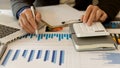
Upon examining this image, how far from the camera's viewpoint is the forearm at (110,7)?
1.00 m

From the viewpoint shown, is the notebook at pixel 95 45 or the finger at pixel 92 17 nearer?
the notebook at pixel 95 45

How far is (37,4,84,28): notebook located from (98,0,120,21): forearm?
11cm

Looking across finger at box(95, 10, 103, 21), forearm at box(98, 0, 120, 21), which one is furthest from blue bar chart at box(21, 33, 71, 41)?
forearm at box(98, 0, 120, 21)

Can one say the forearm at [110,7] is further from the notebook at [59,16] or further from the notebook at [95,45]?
the notebook at [95,45]

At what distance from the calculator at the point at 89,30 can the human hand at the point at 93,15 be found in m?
0.03

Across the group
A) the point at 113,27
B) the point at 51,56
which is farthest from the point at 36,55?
the point at 113,27

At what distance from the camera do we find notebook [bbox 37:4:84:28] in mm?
942

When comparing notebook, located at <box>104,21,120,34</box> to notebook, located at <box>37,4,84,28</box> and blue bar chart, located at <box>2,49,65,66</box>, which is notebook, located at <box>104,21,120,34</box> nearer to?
notebook, located at <box>37,4,84,28</box>

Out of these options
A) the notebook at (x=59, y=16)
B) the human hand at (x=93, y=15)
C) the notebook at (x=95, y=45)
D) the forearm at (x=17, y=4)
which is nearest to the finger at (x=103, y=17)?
the human hand at (x=93, y=15)

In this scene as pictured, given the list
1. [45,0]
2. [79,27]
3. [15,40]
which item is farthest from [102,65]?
[45,0]

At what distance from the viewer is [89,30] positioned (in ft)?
2.59

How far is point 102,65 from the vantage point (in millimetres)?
654

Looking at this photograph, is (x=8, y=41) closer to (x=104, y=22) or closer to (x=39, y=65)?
(x=39, y=65)

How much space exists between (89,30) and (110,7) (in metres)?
0.31
